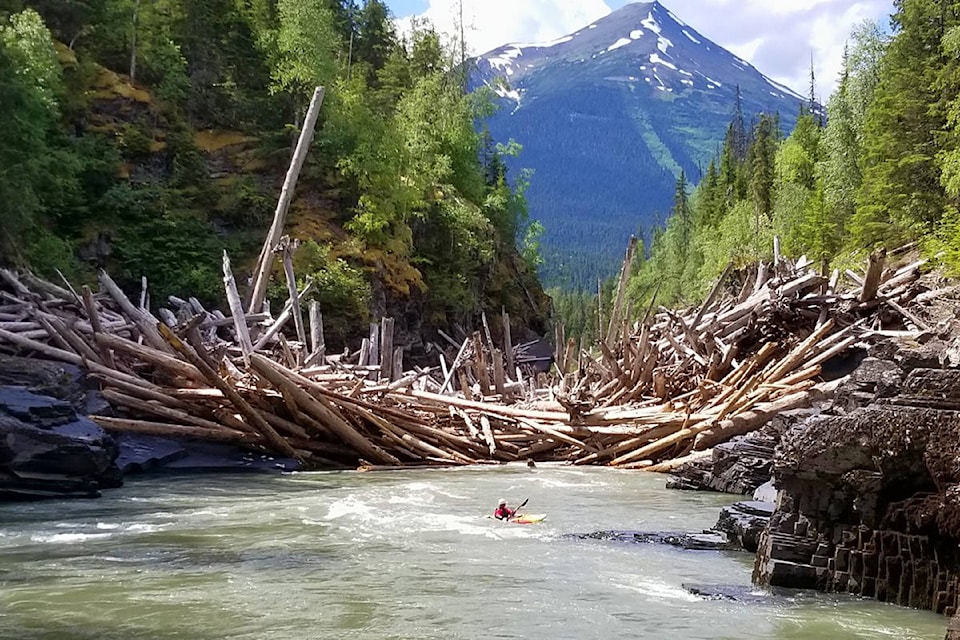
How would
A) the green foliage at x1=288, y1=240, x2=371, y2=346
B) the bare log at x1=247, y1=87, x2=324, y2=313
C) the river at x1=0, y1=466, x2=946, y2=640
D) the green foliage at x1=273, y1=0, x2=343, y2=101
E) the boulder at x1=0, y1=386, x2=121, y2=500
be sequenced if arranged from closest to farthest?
1. the river at x1=0, y1=466, x2=946, y2=640
2. the boulder at x1=0, y1=386, x2=121, y2=500
3. the bare log at x1=247, y1=87, x2=324, y2=313
4. the green foliage at x1=288, y1=240, x2=371, y2=346
5. the green foliage at x1=273, y1=0, x2=343, y2=101

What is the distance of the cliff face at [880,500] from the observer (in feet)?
20.9

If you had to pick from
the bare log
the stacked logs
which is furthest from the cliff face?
the bare log

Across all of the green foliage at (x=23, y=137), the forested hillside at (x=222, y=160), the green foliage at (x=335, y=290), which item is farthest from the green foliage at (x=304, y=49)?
the green foliage at (x=23, y=137)

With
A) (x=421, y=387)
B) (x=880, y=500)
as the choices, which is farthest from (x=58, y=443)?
(x=880, y=500)

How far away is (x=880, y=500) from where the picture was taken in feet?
22.3

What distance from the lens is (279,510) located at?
11.2m

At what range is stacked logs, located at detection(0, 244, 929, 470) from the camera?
15008mm

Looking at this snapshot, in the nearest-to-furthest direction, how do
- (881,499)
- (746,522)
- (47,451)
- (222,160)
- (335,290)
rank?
1. (881,499)
2. (746,522)
3. (47,451)
4. (335,290)
5. (222,160)

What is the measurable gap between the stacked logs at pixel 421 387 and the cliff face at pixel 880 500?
7474mm

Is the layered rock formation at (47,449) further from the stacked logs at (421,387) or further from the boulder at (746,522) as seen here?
the boulder at (746,522)

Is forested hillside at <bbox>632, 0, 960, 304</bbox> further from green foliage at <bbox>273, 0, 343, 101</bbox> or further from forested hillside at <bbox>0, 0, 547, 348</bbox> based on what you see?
green foliage at <bbox>273, 0, 343, 101</bbox>

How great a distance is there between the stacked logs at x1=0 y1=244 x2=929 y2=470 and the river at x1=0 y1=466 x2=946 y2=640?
2.71 metres

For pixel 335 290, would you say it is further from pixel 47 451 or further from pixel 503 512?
pixel 503 512

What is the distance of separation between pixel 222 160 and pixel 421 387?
20.5 m
